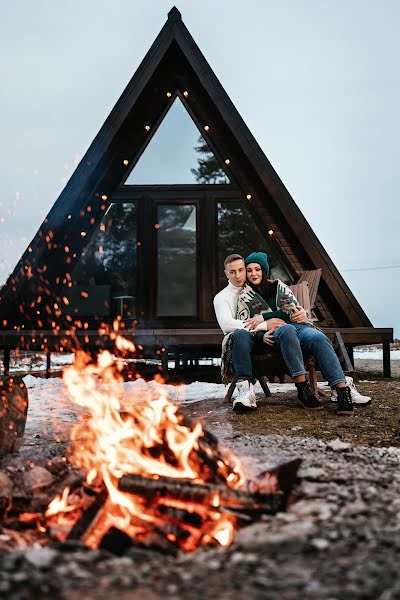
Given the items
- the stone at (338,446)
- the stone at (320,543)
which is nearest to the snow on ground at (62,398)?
the stone at (338,446)

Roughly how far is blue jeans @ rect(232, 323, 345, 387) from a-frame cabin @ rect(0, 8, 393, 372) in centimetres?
298

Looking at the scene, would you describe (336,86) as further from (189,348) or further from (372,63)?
(189,348)

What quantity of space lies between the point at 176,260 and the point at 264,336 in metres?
3.82

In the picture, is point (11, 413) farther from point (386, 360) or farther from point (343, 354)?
point (386, 360)

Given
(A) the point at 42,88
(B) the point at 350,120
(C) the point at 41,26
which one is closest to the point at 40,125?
(A) the point at 42,88

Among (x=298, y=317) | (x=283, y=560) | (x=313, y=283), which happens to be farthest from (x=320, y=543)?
(x=313, y=283)

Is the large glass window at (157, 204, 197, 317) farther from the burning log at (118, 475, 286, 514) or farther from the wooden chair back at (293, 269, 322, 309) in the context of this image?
the burning log at (118, 475, 286, 514)

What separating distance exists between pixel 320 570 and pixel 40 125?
228 ft

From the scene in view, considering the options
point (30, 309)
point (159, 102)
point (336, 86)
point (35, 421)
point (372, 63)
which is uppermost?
point (372, 63)

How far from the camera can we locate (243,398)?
4.29 meters

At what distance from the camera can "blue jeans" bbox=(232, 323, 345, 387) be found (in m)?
4.23

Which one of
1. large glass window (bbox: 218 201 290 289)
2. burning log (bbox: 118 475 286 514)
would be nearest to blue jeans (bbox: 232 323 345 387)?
burning log (bbox: 118 475 286 514)

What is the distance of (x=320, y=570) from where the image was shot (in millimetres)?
1400

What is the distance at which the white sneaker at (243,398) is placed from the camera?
4.27 meters
